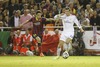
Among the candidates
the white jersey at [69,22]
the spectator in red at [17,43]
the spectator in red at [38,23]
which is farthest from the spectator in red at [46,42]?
the white jersey at [69,22]

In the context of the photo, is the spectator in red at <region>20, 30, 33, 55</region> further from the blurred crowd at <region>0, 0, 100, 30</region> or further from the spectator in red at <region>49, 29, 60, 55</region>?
the spectator in red at <region>49, 29, 60, 55</region>

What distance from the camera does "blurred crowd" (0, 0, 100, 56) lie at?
1620 centimetres

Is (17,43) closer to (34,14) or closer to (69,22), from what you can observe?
(34,14)

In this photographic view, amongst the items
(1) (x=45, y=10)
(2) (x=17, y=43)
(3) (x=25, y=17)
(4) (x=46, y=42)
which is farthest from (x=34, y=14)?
(2) (x=17, y=43)

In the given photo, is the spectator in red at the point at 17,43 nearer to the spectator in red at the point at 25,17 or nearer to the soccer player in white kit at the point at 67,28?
the spectator in red at the point at 25,17

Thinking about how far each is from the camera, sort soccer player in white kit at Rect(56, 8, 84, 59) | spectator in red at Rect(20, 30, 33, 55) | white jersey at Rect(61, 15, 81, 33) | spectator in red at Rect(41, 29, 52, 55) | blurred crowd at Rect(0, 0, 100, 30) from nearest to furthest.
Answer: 1. soccer player in white kit at Rect(56, 8, 84, 59)
2. white jersey at Rect(61, 15, 81, 33)
3. spectator in red at Rect(20, 30, 33, 55)
4. spectator in red at Rect(41, 29, 52, 55)
5. blurred crowd at Rect(0, 0, 100, 30)

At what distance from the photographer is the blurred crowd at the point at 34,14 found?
1620cm

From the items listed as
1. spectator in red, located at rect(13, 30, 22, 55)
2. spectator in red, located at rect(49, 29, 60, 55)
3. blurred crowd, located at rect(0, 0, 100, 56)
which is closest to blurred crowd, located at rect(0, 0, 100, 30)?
blurred crowd, located at rect(0, 0, 100, 56)

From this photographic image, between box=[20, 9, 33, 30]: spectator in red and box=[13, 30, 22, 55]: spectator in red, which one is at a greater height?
box=[20, 9, 33, 30]: spectator in red

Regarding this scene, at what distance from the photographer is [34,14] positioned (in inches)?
656

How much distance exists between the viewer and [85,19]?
16453 mm

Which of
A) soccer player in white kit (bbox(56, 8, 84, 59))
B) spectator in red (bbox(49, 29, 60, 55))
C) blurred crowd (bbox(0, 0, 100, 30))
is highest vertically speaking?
blurred crowd (bbox(0, 0, 100, 30))

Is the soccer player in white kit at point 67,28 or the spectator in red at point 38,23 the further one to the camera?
the spectator in red at point 38,23

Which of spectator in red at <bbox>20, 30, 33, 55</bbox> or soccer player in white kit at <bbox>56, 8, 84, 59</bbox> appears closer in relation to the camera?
soccer player in white kit at <bbox>56, 8, 84, 59</bbox>
